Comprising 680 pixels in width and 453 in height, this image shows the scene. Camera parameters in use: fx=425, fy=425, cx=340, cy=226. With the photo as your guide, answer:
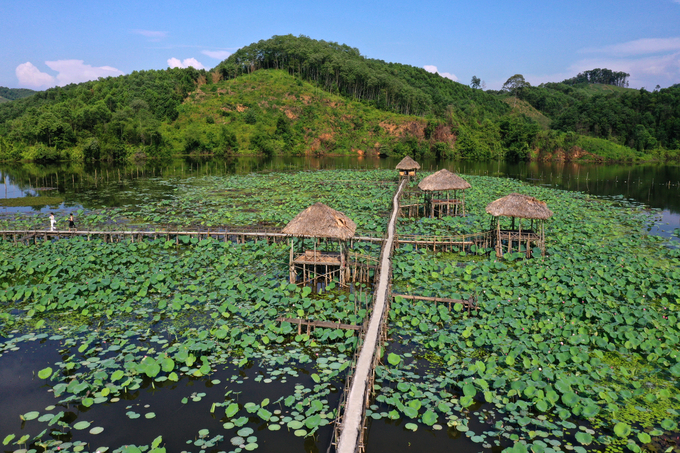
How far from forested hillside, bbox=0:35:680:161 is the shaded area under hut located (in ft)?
187

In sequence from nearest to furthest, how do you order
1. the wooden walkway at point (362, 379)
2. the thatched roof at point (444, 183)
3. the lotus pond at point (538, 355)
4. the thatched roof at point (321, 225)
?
the wooden walkway at point (362, 379) < the lotus pond at point (538, 355) < the thatched roof at point (321, 225) < the thatched roof at point (444, 183)

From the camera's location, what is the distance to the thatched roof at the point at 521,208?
645 inches

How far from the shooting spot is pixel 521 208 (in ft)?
54.4

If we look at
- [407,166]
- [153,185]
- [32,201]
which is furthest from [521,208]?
[153,185]

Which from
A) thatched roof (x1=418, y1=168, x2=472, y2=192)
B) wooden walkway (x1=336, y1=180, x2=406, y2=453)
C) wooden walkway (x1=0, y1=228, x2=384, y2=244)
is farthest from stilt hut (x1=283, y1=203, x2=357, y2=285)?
thatched roof (x1=418, y1=168, x2=472, y2=192)

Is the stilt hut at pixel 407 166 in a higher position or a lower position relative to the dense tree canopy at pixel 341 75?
lower

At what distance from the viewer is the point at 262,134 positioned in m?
74.0

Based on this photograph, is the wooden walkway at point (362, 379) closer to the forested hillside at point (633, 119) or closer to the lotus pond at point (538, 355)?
the lotus pond at point (538, 355)

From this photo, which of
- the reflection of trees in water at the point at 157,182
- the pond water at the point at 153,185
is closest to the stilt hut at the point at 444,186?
the pond water at the point at 153,185

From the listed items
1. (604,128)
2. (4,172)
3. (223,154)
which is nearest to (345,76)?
(223,154)

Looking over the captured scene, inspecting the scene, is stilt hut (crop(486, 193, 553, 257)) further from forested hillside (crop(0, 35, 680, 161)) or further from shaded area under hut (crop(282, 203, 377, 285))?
forested hillside (crop(0, 35, 680, 161))

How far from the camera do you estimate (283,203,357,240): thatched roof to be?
13719 mm

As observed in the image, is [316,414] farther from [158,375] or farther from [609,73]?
[609,73]

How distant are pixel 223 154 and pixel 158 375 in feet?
213
